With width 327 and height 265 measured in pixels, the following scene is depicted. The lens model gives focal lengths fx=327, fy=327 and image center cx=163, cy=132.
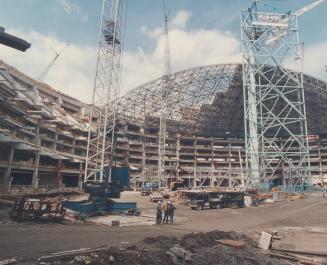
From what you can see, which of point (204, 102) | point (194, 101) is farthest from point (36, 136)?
point (204, 102)

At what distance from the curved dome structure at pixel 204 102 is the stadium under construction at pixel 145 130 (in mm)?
273

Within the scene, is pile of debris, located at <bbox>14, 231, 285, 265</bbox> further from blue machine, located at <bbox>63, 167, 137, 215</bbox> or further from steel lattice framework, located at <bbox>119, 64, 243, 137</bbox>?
steel lattice framework, located at <bbox>119, 64, 243, 137</bbox>

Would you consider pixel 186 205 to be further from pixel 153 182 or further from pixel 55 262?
pixel 153 182

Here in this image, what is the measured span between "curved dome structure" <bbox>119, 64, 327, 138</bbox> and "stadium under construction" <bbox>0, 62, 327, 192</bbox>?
0.27 m

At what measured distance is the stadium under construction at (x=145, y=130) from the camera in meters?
62.4

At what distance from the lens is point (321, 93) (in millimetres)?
91875

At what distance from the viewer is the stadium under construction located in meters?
62.4

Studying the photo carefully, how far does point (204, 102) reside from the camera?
100 metres

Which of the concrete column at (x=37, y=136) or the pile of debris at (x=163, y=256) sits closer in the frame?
the pile of debris at (x=163, y=256)

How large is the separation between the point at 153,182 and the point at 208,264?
80.6 m

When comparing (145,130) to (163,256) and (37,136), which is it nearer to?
(37,136)

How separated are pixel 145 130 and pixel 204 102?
86.7 feet

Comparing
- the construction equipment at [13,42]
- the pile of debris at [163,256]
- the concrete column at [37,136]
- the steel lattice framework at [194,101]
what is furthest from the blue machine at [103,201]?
the steel lattice framework at [194,101]

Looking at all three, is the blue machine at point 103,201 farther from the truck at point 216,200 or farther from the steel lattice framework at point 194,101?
the steel lattice framework at point 194,101
